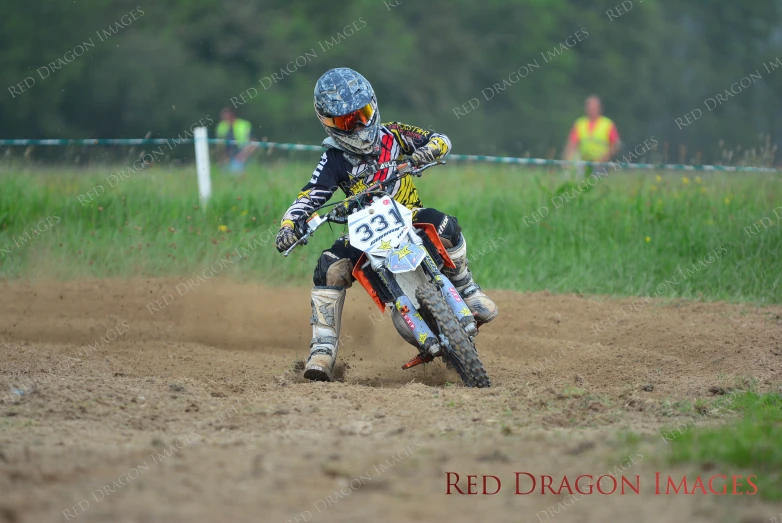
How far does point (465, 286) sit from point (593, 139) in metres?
10.2

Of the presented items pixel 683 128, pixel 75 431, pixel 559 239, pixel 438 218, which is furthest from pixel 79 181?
pixel 683 128

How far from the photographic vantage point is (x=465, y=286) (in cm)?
705

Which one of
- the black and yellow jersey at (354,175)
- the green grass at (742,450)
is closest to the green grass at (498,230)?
the black and yellow jersey at (354,175)

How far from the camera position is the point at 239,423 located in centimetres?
537

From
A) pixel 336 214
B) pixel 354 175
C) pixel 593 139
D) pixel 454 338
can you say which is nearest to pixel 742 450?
pixel 454 338

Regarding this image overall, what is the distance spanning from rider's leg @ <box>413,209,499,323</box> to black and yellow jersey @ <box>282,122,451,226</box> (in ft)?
0.77

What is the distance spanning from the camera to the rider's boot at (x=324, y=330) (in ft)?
22.5

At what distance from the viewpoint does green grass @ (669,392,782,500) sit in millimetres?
4027

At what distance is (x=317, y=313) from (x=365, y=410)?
1454mm

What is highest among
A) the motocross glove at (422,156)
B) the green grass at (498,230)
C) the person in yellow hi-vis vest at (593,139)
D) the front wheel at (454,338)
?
the person in yellow hi-vis vest at (593,139)

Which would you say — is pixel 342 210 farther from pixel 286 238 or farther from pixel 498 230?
pixel 498 230

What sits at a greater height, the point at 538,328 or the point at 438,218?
the point at 438,218

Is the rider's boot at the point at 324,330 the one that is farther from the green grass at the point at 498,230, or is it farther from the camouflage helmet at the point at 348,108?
the green grass at the point at 498,230

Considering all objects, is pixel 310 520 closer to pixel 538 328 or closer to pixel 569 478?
pixel 569 478
